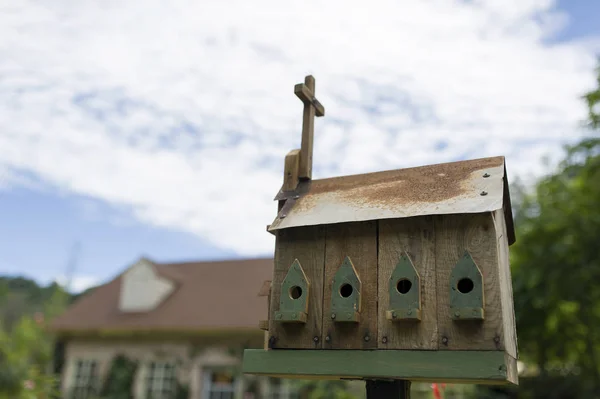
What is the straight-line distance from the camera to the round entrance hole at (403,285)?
100 inches

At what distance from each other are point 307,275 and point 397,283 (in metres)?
0.50

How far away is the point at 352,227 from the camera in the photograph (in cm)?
276

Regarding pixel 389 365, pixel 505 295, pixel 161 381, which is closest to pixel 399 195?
pixel 505 295

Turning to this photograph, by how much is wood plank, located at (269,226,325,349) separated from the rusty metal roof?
97 mm

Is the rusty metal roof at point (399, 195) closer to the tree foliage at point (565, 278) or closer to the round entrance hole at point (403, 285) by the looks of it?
the round entrance hole at point (403, 285)

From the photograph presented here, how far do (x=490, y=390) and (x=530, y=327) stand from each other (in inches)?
68.9

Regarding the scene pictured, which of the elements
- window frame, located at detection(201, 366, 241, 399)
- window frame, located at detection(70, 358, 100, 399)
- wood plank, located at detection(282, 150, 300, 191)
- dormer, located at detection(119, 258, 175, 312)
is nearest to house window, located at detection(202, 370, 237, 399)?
window frame, located at detection(201, 366, 241, 399)

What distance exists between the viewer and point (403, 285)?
101 inches

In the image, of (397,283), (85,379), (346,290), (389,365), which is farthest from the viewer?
(85,379)

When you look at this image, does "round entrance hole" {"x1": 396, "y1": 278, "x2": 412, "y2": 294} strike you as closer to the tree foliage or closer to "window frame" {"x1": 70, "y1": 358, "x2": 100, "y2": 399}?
the tree foliage

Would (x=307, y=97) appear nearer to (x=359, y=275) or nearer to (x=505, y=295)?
(x=359, y=275)

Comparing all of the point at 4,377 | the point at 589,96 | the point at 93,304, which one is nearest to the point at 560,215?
the point at 589,96

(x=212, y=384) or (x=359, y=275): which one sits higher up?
(x=359, y=275)

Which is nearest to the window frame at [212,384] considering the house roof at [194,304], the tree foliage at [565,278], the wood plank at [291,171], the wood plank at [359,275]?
the house roof at [194,304]
